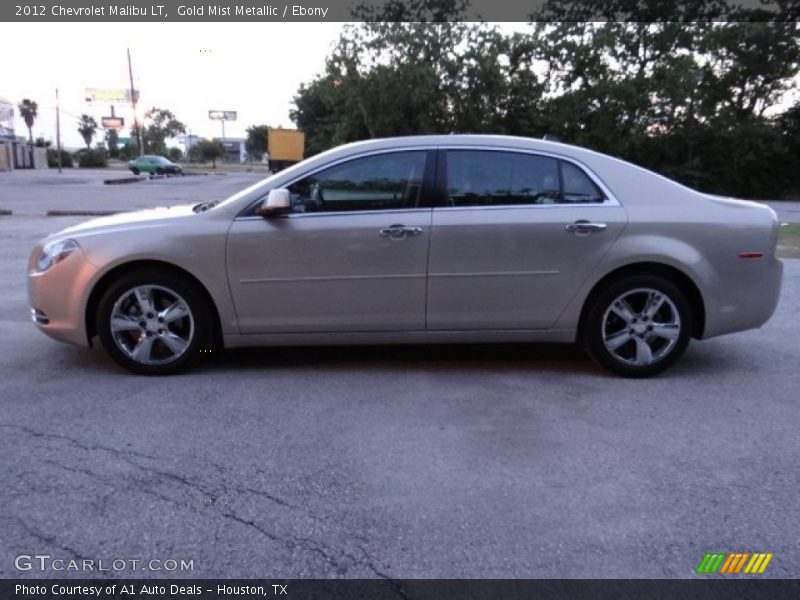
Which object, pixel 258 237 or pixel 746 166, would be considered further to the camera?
pixel 746 166

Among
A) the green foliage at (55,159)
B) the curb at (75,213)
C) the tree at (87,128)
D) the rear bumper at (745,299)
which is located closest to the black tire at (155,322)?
the rear bumper at (745,299)

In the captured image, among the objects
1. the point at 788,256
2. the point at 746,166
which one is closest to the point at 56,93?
the point at 746,166

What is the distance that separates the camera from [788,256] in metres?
10.8

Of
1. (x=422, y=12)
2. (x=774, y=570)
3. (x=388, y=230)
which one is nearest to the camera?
(x=774, y=570)

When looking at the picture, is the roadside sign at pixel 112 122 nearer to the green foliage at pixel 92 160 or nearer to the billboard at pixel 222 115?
the billboard at pixel 222 115

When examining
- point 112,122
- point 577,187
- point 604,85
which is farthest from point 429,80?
point 112,122

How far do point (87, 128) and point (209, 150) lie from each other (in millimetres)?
18079

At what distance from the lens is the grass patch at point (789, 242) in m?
11.1

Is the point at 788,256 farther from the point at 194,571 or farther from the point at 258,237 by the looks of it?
the point at 194,571

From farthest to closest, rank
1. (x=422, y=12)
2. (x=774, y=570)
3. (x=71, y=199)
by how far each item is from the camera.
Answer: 1. (x=422, y=12)
2. (x=71, y=199)
3. (x=774, y=570)

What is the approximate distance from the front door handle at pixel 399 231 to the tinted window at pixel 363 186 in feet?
0.58

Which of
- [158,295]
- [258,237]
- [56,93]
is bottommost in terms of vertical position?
[158,295]
